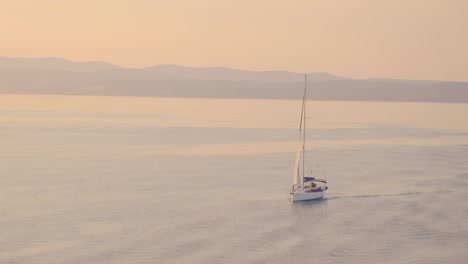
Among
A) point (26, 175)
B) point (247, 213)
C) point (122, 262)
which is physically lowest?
point (122, 262)

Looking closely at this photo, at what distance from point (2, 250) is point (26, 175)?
34229 mm

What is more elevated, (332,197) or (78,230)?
(332,197)

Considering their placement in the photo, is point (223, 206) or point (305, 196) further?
point (305, 196)

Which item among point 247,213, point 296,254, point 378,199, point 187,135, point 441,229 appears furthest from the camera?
point 187,135

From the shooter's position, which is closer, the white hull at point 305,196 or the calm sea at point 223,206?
the calm sea at point 223,206

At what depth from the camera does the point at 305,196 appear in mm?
63656

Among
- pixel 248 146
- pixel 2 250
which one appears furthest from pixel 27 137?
pixel 2 250

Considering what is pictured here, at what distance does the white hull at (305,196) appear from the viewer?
2475 inches

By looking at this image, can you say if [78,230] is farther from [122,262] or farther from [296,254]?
[296,254]

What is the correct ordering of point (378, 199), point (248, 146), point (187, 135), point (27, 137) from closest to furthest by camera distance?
point (378, 199), point (248, 146), point (27, 137), point (187, 135)

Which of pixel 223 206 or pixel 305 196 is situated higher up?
pixel 305 196

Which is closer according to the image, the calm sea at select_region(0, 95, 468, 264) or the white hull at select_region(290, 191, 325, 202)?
the calm sea at select_region(0, 95, 468, 264)

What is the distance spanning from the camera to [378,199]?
2530 inches

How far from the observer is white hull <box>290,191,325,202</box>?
62875 mm
